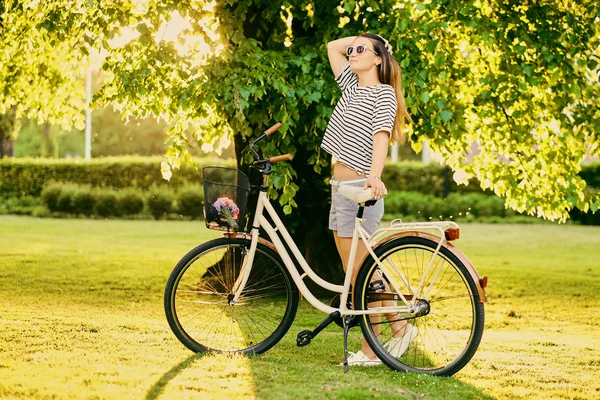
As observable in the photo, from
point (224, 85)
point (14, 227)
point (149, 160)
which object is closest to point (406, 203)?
point (149, 160)

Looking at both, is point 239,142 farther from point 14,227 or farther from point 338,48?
point 14,227

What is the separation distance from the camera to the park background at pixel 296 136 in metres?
5.50

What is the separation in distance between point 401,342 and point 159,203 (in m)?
19.4

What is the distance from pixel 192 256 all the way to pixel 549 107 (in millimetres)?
5373

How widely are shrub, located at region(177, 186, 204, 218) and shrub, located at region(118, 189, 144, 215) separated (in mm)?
1037

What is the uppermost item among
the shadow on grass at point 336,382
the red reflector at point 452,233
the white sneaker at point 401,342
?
the red reflector at point 452,233

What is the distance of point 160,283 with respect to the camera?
1170 centimetres

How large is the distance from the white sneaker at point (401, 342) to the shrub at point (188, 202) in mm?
18894

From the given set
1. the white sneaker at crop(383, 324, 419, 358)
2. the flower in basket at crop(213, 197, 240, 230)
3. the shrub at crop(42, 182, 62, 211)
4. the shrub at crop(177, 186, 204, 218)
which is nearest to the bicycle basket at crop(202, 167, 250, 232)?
the flower in basket at crop(213, 197, 240, 230)

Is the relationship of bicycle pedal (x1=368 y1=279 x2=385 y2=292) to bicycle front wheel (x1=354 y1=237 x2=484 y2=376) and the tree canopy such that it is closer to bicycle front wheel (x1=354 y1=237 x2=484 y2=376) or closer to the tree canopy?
bicycle front wheel (x1=354 y1=237 x2=484 y2=376)

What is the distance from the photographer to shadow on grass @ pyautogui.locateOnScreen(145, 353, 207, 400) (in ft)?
16.1

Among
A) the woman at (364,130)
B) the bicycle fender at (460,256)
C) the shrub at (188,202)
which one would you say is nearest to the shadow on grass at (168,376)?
the woman at (364,130)

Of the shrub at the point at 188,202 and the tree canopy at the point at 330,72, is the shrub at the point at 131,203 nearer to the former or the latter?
the shrub at the point at 188,202

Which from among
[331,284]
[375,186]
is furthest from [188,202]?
[375,186]
